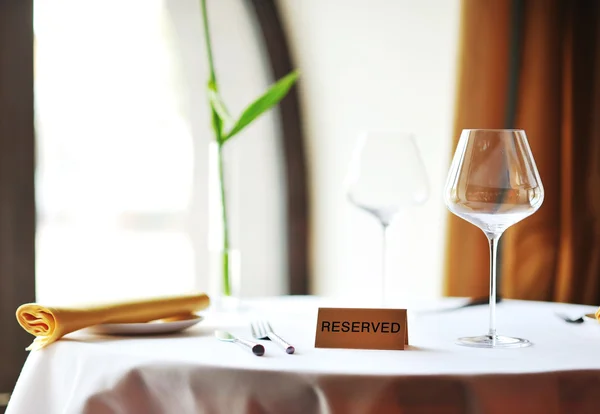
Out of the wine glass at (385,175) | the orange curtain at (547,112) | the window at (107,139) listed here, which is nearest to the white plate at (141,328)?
the wine glass at (385,175)

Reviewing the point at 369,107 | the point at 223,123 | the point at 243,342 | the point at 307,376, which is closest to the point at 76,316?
the point at 243,342

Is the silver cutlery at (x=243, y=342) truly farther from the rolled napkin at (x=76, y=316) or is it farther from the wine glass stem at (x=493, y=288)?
the wine glass stem at (x=493, y=288)

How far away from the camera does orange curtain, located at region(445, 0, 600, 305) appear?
8.16 feet

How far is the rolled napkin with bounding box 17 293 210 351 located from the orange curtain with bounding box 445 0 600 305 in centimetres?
163

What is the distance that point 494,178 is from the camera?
104cm

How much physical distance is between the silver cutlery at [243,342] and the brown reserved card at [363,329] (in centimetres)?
9

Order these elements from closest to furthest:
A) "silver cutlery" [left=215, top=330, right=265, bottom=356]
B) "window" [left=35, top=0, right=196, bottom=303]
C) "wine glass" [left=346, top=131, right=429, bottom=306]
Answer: "silver cutlery" [left=215, top=330, right=265, bottom=356] < "wine glass" [left=346, top=131, right=429, bottom=306] < "window" [left=35, top=0, right=196, bottom=303]

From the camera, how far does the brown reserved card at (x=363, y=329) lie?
1.05 meters

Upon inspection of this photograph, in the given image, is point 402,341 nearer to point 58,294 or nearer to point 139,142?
point 139,142

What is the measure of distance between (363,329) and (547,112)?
1675 mm

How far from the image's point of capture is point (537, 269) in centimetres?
257

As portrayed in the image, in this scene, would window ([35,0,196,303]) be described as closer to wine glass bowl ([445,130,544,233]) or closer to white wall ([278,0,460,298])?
white wall ([278,0,460,298])

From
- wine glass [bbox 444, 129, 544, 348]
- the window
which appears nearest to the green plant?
wine glass [bbox 444, 129, 544, 348]

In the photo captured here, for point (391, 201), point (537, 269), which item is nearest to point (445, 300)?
point (391, 201)
